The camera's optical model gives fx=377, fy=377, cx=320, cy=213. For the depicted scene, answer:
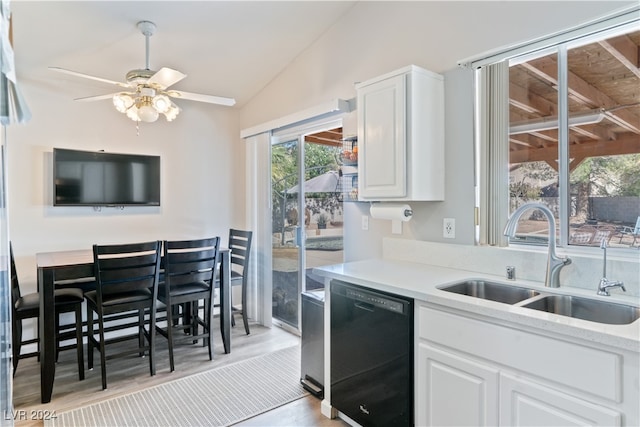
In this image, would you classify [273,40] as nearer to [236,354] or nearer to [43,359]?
[236,354]

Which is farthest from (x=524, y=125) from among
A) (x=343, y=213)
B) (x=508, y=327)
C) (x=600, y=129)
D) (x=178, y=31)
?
(x=178, y=31)

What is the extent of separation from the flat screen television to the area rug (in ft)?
6.02

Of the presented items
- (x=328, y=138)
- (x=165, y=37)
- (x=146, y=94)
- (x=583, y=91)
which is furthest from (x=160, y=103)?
(x=583, y=91)

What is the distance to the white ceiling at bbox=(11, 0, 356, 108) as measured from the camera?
2.65 metres

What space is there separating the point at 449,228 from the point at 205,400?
6.39 feet

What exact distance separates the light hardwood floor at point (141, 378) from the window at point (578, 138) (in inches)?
67.6

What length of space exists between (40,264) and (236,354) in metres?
1.62

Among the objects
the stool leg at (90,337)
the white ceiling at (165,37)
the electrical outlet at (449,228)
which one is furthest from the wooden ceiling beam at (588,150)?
the stool leg at (90,337)

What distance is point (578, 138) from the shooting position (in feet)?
6.39

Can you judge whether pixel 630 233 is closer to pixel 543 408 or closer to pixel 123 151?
pixel 543 408

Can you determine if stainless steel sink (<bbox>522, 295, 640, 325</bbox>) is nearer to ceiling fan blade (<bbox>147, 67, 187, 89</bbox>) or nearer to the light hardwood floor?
the light hardwood floor

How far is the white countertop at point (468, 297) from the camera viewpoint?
124 centimetres

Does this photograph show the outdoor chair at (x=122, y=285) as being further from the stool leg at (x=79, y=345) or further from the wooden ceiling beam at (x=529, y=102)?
the wooden ceiling beam at (x=529, y=102)

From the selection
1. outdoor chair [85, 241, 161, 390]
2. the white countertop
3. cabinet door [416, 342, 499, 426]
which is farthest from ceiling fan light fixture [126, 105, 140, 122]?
cabinet door [416, 342, 499, 426]
